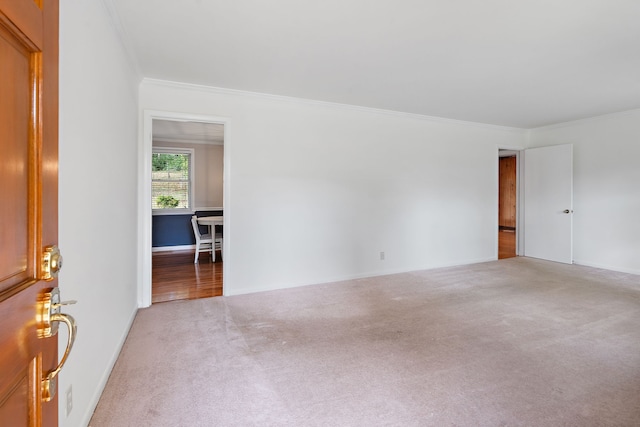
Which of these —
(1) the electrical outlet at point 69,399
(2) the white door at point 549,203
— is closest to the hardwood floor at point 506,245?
(2) the white door at point 549,203

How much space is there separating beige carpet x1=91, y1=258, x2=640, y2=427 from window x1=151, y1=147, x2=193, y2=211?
3888 mm

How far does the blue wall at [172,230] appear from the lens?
6539 millimetres

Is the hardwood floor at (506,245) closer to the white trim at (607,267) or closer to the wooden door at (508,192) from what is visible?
the wooden door at (508,192)

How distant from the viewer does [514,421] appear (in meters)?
1.65

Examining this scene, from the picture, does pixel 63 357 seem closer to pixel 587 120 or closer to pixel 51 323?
pixel 51 323

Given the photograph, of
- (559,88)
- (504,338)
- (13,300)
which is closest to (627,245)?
(559,88)

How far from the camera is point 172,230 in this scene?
667 centimetres

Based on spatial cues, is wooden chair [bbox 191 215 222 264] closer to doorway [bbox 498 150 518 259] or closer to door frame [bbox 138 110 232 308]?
door frame [bbox 138 110 232 308]

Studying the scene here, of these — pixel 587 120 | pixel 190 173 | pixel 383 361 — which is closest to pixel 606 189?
pixel 587 120

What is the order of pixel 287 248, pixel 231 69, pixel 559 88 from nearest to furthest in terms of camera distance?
1. pixel 231 69
2. pixel 559 88
3. pixel 287 248

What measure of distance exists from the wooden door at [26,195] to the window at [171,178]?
21.1ft

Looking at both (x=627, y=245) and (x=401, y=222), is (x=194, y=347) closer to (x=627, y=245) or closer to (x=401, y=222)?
(x=401, y=222)

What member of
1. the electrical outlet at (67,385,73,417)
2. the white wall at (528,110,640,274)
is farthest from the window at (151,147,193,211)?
the white wall at (528,110,640,274)

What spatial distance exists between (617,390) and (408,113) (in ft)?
12.3
